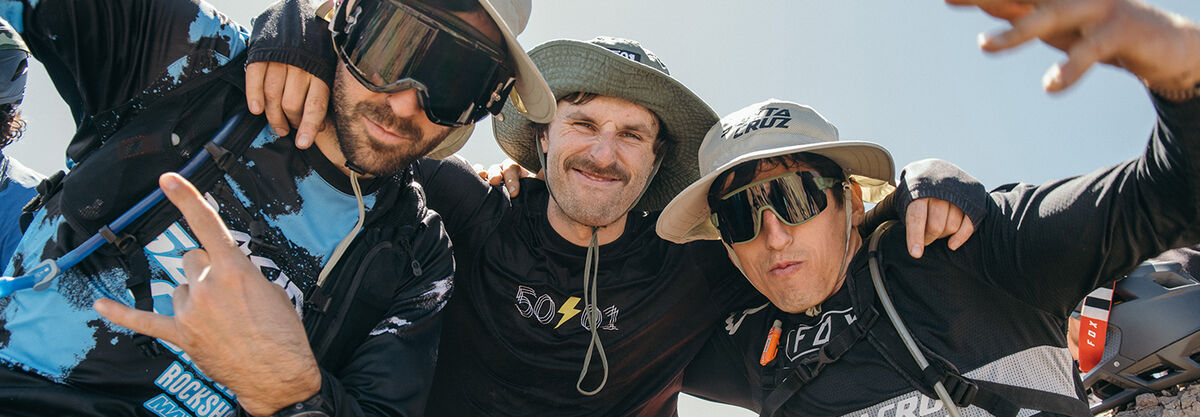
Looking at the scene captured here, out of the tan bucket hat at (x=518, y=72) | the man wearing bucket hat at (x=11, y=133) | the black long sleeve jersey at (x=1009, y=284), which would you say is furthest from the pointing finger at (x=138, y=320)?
the man wearing bucket hat at (x=11, y=133)

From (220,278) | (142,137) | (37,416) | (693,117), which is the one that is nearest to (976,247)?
(693,117)

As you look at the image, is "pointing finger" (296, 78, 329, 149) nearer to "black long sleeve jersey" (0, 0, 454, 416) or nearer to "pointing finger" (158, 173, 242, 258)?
"black long sleeve jersey" (0, 0, 454, 416)

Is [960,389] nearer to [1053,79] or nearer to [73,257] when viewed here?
[1053,79]

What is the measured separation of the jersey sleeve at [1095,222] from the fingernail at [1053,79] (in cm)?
61

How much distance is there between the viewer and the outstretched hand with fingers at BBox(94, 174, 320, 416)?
1.84m

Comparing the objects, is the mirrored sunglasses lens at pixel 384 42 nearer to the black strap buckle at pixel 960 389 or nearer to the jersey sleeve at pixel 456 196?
the jersey sleeve at pixel 456 196

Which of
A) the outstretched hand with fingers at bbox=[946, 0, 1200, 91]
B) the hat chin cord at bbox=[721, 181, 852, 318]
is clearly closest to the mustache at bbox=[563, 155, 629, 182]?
the hat chin cord at bbox=[721, 181, 852, 318]

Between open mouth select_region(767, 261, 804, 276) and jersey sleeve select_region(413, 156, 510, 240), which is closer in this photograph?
open mouth select_region(767, 261, 804, 276)

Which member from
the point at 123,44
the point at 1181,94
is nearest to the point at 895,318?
the point at 1181,94

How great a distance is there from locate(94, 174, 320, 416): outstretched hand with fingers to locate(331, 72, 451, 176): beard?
2.57 feet

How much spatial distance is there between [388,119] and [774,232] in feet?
5.58

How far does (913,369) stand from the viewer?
2662 millimetres

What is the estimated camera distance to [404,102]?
265cm

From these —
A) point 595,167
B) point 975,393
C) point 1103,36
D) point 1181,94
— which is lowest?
point 975,393
